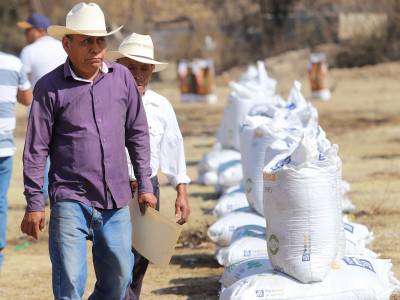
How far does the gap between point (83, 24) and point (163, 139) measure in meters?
1.12

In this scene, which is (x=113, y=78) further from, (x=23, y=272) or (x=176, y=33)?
(x=176, y=33)

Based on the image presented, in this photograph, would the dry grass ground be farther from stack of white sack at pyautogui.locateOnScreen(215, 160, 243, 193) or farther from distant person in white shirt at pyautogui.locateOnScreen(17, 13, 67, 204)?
distant person in white shirt at pyautogui.locateOnScreen(17, 13, 67, 204)

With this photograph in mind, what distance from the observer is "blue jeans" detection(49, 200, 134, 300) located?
5.31 m

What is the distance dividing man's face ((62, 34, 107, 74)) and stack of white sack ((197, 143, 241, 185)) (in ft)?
23.5

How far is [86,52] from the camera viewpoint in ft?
17.6

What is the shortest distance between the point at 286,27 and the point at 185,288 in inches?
1232

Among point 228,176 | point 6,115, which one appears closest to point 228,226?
point 6,115

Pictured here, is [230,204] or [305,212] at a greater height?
[305,212]

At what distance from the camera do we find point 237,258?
708 centimetres

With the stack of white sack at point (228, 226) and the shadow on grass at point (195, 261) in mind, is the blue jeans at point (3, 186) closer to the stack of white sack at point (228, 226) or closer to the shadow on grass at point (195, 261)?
the shadow on grass at point (195, 261)

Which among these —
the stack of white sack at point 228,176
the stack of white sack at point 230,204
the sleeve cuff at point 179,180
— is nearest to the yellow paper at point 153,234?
the sleeve cuff at point 179,180

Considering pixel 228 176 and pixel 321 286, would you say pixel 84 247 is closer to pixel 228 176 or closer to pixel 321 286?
pixel 321 286

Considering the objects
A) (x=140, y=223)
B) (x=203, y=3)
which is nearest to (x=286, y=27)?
(x=203, y=3)

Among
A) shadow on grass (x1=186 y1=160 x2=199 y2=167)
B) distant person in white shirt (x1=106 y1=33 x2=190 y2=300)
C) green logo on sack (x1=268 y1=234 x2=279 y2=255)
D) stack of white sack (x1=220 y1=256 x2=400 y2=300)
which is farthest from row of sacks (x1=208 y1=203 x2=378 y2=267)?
shadow on grass (x1=186 y1=160 x2=199 y2=167)
